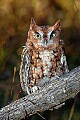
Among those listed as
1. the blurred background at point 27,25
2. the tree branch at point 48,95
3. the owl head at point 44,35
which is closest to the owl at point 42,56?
the owl head at point 44,35

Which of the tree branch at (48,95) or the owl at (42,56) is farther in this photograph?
the owl at (42,56)

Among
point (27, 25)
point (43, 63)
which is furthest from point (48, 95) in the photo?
point (27, 25)

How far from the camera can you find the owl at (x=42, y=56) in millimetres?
2672

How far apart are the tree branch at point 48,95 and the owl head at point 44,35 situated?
253 mm

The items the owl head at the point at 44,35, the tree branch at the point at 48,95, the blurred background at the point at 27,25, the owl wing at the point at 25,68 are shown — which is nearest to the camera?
the tree branch at the point at 48,95

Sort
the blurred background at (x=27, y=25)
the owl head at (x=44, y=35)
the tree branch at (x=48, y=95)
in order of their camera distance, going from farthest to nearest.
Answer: the blurred background at (x=27, y=25), the owl head at (x=44, y=35), the tree branch at (x=48, y=95)

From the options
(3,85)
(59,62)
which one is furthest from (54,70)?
(3,85)

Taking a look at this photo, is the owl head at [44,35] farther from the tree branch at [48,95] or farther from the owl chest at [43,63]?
the tree branch at [48,95]

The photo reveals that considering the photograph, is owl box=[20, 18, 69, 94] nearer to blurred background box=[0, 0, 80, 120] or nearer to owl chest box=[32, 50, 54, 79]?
owl chest box=[32, 50, 54, 79]

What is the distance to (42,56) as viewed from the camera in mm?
2688

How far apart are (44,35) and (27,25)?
1263mm

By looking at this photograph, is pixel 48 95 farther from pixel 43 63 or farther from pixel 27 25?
pixel 27 25

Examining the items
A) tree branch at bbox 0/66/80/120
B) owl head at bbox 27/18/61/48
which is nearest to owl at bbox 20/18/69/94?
owl head at bbox 27/18/61/48

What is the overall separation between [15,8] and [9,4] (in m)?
0.05
